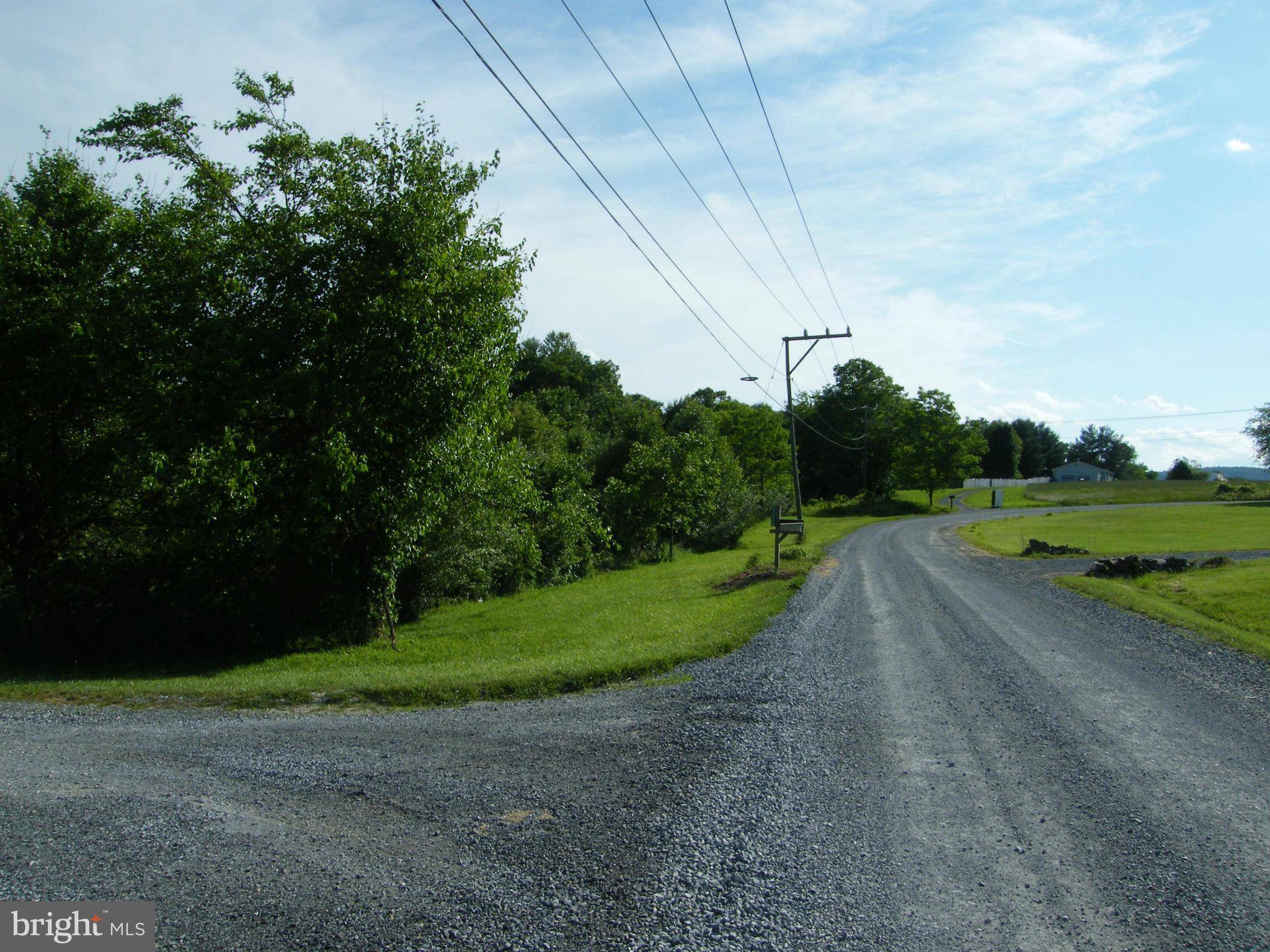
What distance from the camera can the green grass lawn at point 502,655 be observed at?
10.3 m

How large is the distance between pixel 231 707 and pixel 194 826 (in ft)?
16.8

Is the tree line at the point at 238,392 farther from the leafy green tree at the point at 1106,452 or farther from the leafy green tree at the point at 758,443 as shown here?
the leafy green tree at the point at 1106,452

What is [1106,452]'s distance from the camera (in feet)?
524

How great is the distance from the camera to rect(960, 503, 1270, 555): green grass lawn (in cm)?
3231

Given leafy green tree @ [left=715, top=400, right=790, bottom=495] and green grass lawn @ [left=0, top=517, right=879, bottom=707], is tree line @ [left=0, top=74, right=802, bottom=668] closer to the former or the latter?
green grass lawn @ [left=0, top=517, right=879, bottom=707]

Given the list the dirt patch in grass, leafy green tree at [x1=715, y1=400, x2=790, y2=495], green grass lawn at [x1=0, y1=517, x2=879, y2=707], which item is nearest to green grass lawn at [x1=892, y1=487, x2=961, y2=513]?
leafy green tree at [x1=715, y1=400, x2=790, y2=495]

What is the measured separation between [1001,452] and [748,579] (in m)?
108

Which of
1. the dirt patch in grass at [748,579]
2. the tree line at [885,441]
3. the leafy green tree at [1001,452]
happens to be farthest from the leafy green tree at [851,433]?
the dirt patch in grass at [748,579]

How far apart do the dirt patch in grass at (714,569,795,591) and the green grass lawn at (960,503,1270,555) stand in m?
13.6

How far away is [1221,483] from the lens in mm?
77625

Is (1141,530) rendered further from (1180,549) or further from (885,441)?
(885,441)

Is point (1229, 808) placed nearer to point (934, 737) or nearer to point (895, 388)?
point (934, 737)

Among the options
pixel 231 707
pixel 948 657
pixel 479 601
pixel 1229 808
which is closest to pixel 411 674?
pixel 231 707

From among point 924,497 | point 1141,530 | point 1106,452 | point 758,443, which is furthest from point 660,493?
point 1106,452
